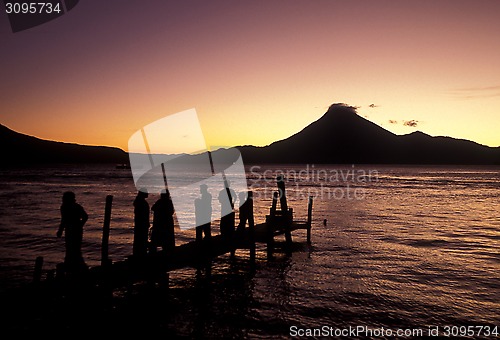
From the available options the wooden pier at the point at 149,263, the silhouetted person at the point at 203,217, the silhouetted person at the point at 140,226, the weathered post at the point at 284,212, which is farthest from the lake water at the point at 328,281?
the silhouetted person at the point at 203,217

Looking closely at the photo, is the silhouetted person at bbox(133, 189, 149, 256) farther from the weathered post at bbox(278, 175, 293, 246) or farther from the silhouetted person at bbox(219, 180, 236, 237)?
the weathered post at bbox(278, 175, 293, 246)

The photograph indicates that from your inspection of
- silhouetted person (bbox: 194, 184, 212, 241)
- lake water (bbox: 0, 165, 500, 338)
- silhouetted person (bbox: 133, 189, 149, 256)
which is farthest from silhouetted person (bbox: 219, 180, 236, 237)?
silhouetted person (bbox: 133, 189, 149, 256)

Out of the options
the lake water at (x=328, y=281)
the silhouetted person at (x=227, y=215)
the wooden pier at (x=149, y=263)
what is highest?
the silhouetted person at (x=227, y=215)

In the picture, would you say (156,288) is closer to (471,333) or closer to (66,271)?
(66,271)

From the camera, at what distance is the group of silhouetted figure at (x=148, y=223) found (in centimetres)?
1023

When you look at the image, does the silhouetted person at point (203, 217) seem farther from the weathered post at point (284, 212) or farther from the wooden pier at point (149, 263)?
the weathered post at point (284, 212)

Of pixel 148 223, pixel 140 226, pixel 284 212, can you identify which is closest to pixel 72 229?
pixel 140 226

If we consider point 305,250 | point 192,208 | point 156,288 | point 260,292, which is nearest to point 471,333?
point 260,292

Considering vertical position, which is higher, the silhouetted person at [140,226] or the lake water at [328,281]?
the silhouetted person at [140,226]

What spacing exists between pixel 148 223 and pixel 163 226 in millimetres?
461

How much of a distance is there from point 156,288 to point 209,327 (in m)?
3.46

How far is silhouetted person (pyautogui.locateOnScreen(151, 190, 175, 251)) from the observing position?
12.2m

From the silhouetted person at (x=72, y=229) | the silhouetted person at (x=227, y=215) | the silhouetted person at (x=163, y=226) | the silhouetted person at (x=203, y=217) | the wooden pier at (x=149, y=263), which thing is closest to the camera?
the wooden pier at (x=149, y=263)

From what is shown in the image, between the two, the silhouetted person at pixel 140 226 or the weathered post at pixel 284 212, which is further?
the weathered post at pixel 284 212
